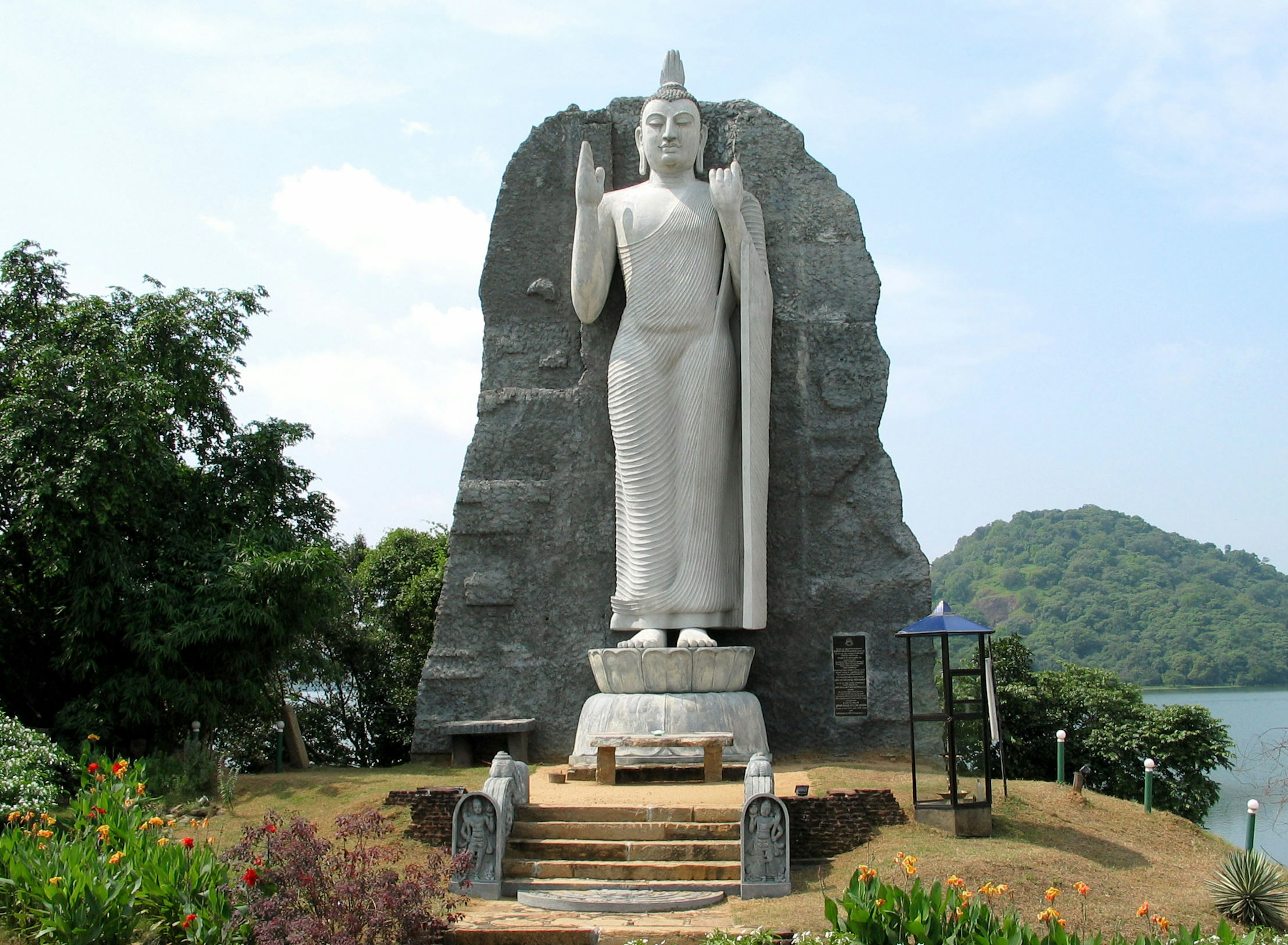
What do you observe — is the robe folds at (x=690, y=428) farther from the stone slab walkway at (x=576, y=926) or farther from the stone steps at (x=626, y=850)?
the stone slab walkway at (x=576, y=926)

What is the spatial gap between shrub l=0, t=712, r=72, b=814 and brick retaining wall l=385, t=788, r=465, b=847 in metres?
2.34

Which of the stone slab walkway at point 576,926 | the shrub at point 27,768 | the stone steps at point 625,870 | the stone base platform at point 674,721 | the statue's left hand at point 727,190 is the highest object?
the statue's left hand at point 727,190

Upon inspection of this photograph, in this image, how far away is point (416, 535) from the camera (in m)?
15.8

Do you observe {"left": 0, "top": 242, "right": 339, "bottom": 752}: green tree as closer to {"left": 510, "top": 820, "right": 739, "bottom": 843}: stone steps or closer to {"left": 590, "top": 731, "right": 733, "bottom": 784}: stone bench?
{"left": 590, "top": 731, "right": 733, "bottom": 784}: stone bench

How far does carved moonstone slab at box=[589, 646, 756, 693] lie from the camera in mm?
9883

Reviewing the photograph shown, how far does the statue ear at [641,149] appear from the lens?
11.5 metres

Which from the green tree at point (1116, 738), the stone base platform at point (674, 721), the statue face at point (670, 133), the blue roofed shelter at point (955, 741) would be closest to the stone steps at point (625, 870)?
the blue roofed shelter at point (955, 741)

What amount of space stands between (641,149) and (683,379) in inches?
91.0

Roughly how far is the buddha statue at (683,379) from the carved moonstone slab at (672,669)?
59cm

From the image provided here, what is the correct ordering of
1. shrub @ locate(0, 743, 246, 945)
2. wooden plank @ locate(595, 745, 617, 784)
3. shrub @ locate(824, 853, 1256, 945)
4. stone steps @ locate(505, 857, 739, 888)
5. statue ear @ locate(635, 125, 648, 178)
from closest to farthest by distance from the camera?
shrub @ locate(824, 853, 1256, 945)
shrub @ locate(0, 743, 246, 945)
stone steps @ locate(505, 857, 739, 888)
wooden plank @ locate(595, 745, 617, 784)
statue ear @ locate(635, 125, 648, 178)

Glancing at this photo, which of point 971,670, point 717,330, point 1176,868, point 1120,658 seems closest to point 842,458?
point 717,330

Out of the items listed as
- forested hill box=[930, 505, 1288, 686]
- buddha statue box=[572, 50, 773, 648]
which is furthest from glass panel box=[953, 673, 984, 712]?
forested hill box=[930, 505, 1288, 686]

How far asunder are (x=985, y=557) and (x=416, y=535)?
134 ft

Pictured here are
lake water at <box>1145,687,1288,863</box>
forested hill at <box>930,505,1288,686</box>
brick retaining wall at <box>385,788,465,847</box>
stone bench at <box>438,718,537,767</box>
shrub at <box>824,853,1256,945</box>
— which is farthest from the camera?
forested hill at <box>930,505,1288,686</box>
